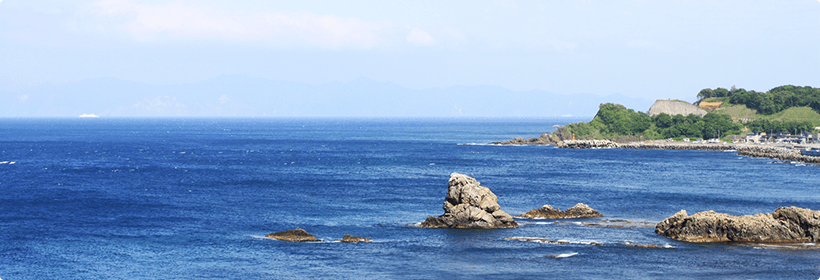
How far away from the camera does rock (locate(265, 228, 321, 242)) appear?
192ft

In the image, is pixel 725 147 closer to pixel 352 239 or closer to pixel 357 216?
pixel 357 216

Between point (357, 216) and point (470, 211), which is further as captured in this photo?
point (357, 216)

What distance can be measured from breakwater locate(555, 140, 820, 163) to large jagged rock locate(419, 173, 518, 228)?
10049cm

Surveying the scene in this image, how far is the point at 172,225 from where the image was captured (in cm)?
6575

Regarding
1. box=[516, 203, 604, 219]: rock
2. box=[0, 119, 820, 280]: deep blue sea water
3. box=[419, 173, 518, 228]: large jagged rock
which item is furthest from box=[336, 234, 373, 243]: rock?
box=[516, 203, 604, 219]: rock

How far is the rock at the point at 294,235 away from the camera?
58487mm

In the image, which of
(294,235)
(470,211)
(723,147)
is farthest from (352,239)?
(723,147)

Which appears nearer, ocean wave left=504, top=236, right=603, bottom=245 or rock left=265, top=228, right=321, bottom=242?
ocean wave left=504, top=236, right=603, bottom=245

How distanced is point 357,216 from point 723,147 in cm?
13936

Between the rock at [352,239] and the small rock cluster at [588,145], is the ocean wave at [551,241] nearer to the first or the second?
the rock at [352,239]

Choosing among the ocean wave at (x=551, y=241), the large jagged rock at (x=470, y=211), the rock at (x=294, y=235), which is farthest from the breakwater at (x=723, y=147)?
the rock at (x=294, y=235)

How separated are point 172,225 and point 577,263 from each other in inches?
1533

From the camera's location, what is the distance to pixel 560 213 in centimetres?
7006

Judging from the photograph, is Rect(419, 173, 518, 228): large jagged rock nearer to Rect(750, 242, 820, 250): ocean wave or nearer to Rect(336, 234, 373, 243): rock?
Rect(336, 234, 373, 243): rock
